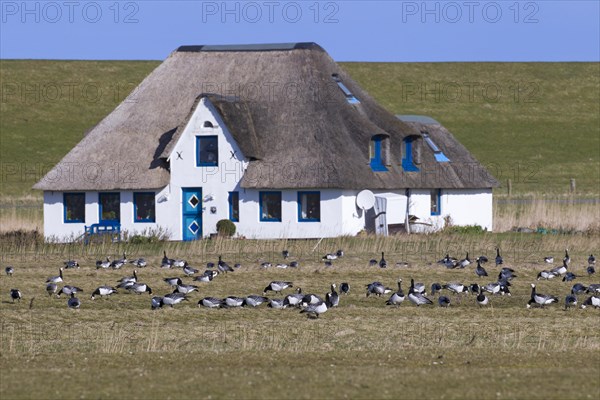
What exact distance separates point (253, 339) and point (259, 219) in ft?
83.9

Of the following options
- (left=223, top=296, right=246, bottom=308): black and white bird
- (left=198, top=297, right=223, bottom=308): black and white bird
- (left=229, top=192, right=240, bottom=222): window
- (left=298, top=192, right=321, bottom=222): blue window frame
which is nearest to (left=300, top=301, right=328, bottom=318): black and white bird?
(left=223, top=296, right=246, bottom=308): black and white bird

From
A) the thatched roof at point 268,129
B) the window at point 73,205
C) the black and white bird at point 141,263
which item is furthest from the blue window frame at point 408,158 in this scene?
the black and white bird at point 141,263

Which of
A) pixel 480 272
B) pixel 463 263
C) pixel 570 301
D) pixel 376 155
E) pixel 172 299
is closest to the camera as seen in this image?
pixel 570 301

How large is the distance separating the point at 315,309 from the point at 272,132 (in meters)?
24.1

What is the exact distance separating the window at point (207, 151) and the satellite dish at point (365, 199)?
6161mm

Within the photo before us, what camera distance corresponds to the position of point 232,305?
2839cm

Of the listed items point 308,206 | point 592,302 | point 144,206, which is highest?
point 144,206

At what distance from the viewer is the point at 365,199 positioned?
161 ft

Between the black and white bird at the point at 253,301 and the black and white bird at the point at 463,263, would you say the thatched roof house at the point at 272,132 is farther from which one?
the black and white bird at the point at 253,301

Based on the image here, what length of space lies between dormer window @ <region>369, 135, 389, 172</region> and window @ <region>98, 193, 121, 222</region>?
11.0 meters

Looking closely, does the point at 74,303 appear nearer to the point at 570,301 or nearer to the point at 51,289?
the point at 51,289

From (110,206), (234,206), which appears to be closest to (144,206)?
(110,206)

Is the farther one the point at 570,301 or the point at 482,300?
the point at 482,300

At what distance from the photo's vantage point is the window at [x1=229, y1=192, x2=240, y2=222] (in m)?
50.0
